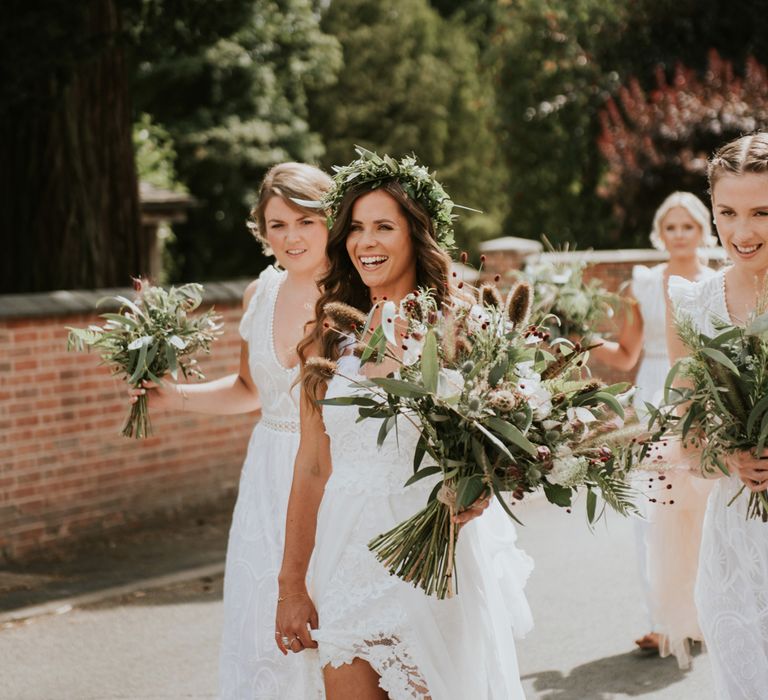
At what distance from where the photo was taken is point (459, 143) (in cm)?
3953

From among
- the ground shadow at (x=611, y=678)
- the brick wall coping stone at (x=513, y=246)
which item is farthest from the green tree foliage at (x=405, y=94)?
the ground shadow at (x=611, y=678)

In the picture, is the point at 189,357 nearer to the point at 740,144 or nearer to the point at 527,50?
→ the point at 740,144

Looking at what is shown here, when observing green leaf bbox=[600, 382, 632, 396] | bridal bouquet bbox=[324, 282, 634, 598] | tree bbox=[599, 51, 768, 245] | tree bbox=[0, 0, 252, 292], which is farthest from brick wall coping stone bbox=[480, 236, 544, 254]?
bridal bouquet bbox=[324, 282, 634, 598]

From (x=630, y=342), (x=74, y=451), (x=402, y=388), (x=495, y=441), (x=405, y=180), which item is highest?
(x=405, y=180)

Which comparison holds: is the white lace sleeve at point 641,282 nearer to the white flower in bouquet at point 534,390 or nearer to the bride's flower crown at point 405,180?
the bride's flower crown at point 405,180

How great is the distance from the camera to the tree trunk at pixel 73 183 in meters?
10.8

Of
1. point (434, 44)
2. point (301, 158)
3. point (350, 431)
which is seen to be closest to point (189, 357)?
point (350, 431)

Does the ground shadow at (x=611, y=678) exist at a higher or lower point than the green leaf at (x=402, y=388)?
lower

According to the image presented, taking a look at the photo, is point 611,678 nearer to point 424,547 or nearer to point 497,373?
point 424,547

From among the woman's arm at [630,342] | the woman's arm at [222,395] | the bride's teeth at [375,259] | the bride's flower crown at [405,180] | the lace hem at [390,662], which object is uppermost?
the bride's flower crown at [405,180]

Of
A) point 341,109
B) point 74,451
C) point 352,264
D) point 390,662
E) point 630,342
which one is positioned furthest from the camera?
point 341,109

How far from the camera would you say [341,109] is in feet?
116

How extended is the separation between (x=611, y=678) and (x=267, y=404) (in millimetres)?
2405

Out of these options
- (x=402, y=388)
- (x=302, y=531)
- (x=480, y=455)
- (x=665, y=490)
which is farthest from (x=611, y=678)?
(x=402, y=388)
